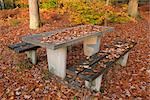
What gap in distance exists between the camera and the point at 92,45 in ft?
16.6

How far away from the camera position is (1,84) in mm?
3848

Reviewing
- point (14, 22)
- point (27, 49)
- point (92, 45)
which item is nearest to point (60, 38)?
point (27, 49)

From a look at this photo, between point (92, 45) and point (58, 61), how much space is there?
1391 mm

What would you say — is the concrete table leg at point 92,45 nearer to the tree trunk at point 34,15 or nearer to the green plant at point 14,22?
the tree trunk at point 34,15

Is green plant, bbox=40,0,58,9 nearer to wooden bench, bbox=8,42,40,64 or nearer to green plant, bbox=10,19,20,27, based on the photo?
green plant, bbox=10,19,20,27

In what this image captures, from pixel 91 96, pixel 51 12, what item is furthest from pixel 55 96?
pixel 51 12

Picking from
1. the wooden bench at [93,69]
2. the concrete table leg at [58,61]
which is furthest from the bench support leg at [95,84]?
the concrete table leg at [58,61]

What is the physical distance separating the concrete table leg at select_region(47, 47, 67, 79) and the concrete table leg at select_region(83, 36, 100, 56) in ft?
4.28

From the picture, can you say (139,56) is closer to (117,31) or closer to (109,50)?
(109,50)

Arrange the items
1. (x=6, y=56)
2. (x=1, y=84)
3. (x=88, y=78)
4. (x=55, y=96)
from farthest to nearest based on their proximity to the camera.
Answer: (x=6, y=56) < (x=1, y=84) < (x=55, y=96) < (x=88, y=78)

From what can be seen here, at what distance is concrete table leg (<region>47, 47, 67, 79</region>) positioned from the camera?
388 cm

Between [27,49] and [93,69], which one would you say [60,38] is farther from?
[93,69]

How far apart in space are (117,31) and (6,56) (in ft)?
14.8

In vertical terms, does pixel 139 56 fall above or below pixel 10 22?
below
